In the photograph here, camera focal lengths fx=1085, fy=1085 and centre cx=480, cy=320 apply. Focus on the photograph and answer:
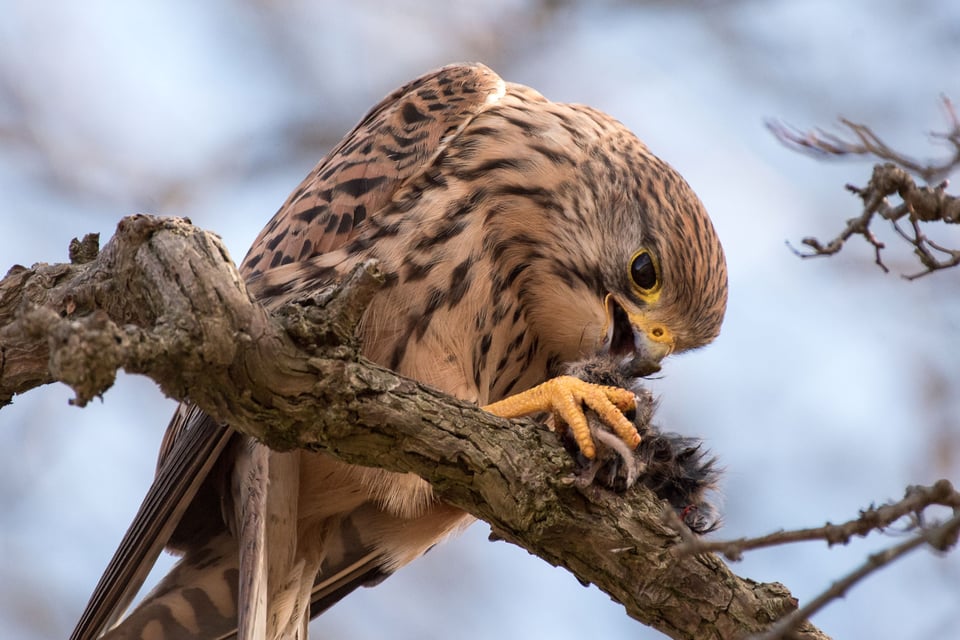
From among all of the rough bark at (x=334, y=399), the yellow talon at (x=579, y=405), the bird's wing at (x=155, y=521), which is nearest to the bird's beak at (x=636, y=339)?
the yellow talon at (x=579, y=405)

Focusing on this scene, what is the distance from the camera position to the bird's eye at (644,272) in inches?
140

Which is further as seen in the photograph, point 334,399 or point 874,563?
point 334,399

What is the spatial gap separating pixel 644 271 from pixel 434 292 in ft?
2.42

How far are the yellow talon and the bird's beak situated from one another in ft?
1.55

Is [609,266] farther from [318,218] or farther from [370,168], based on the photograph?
[318,218]

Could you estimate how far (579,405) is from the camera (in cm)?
280

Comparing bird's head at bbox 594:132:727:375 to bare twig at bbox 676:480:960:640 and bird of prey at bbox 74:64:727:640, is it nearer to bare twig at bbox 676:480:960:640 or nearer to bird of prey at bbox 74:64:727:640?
bird of prey at bbox 74:64:727:640

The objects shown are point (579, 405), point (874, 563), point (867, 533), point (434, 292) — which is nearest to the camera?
point (874, 563)

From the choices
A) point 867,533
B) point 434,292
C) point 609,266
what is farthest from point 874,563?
point 609,266

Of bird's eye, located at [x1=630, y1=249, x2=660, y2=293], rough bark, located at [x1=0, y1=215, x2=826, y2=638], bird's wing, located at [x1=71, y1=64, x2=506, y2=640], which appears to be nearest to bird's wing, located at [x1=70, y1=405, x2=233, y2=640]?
bird's wing, located at [x1=71, y1=64, x2=506, y2=640]

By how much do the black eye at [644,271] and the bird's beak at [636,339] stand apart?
100 mm

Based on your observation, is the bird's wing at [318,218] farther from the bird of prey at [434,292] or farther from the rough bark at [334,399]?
the rough bark at [334,399]

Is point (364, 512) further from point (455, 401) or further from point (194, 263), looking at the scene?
point (194, 263)

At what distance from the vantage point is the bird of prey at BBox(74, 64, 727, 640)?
3.25 metres
